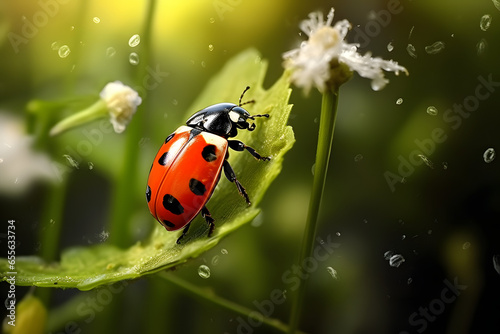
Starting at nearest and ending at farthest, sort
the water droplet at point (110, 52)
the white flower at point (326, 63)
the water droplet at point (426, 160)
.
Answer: the white flower at point (326, 63) < the water droplet at point (426, 160) < the water droplet at point (110, 52)

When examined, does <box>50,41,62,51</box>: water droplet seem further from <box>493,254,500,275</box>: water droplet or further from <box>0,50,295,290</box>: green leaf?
<box>493,254,500,275</box>: water droplet

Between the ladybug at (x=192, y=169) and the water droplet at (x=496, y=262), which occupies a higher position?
the water droplet at (x=496, y=262)

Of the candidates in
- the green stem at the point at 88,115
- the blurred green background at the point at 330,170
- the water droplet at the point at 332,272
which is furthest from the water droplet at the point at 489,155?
the green stem at the point at 88,115

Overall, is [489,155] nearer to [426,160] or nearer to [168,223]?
[426,160]

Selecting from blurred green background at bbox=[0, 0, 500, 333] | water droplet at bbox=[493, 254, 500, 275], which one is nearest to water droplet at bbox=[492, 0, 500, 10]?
blurred green background at bbox=[0, 0, 500, 333]

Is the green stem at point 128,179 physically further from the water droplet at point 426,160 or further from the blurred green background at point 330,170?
the water droplet at point 426,160

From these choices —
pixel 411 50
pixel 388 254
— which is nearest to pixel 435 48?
pixel 411 50
